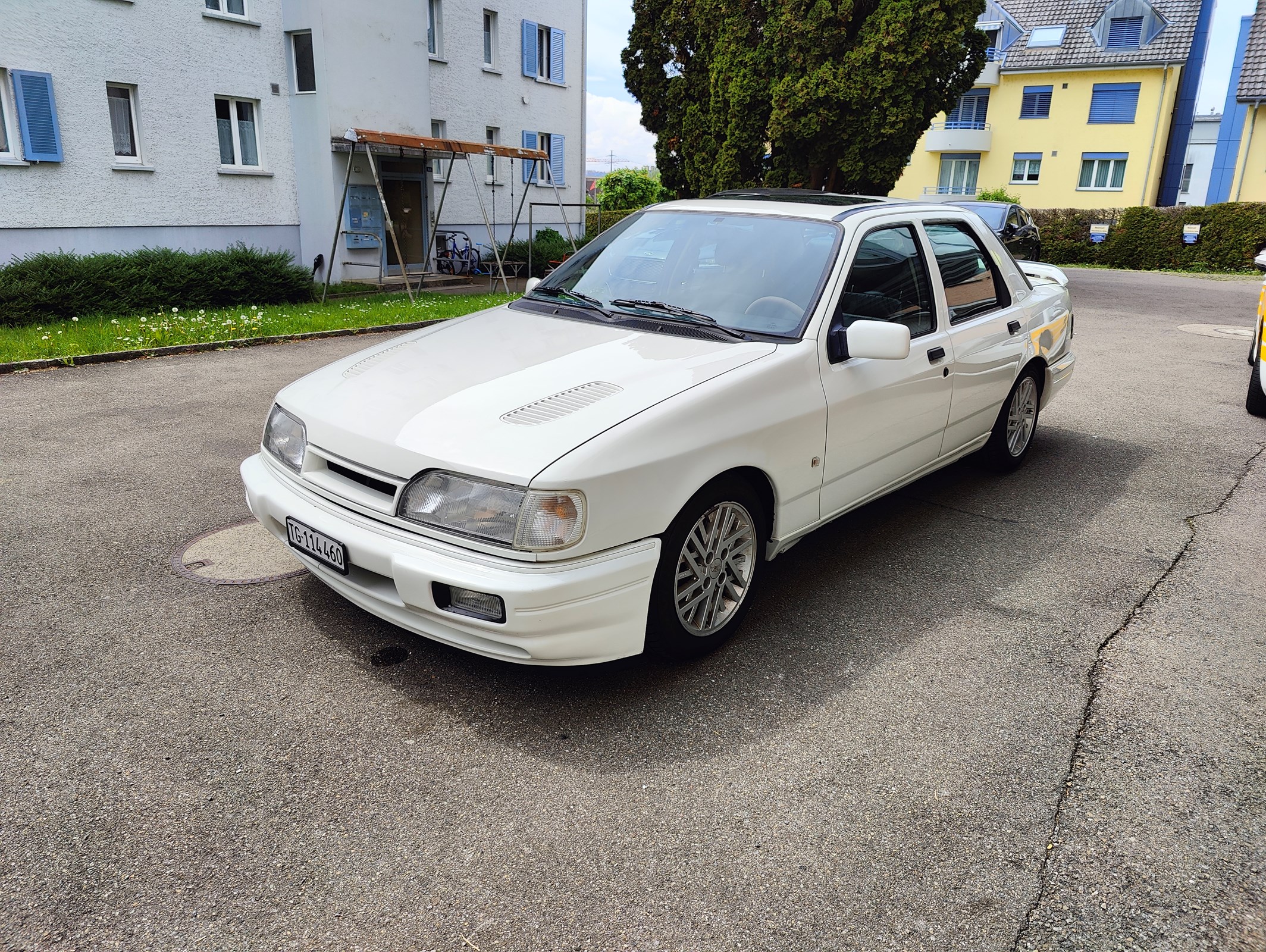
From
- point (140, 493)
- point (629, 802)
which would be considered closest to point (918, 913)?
point (629, 802)

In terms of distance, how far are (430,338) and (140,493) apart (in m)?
2.45

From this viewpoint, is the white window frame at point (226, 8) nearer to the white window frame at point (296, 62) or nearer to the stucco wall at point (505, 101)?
the white window frame at point (296, 62)

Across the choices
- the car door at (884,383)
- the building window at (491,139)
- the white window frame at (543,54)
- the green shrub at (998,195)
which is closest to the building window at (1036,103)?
the green shrub at (998,195)

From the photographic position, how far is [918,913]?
92.3 inches

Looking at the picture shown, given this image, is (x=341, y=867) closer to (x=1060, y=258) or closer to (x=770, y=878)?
(x=770, y=878)

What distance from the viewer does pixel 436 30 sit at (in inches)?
888

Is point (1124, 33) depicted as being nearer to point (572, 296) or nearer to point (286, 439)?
point (572, 296)

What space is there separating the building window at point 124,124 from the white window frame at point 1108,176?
3792 centimetres

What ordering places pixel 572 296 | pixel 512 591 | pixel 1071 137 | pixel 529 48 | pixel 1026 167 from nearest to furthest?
pixel 512 591, pixel 572 296, pixel 529 48, pixel 1071 137, pixel 1026 167

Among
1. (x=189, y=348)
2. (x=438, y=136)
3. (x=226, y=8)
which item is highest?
(x=226, y=8)

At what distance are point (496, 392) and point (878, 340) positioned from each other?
149 centimetres

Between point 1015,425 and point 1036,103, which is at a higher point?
point 1036,103

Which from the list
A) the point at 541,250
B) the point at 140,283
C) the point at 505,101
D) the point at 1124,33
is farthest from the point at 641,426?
the point at 1124,33

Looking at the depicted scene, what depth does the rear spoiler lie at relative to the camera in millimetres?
6531
